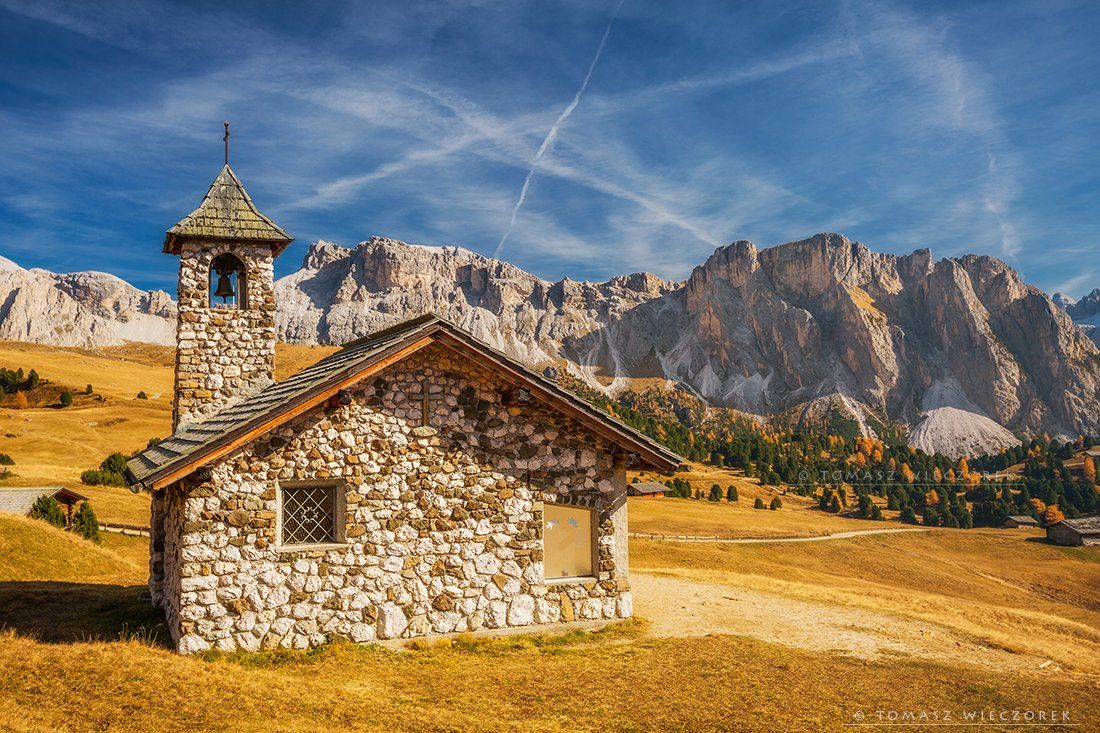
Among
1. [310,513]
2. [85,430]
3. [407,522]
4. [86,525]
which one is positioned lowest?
[86,525]

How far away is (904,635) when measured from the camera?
816 inches

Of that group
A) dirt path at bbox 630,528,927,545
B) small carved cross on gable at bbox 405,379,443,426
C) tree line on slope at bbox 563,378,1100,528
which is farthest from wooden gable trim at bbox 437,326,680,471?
tree line on slope at bbox 563,378,1100,528

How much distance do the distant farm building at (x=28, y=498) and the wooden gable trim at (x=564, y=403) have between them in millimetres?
25099

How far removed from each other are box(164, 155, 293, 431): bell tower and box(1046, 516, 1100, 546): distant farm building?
330 feet

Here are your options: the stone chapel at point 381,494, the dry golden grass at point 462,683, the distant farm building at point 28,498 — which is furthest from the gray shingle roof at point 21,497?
the stone chapel at point 381,494

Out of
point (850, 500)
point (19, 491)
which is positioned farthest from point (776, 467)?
point (19, 491)

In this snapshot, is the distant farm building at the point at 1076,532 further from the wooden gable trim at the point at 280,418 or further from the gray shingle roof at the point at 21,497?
the wooden gable trim at the point at 280,418

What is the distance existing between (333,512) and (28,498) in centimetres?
2648

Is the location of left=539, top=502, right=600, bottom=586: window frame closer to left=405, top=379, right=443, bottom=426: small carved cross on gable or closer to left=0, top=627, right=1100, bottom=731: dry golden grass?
left=0, top=627, right=1100, bottom=731: dry golden grass

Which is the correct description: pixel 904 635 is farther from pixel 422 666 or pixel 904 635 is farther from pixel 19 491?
pixel 19 491

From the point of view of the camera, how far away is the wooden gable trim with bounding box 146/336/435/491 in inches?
552

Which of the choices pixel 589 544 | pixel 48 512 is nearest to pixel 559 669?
pixel 589 544

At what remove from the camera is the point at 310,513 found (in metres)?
15.5

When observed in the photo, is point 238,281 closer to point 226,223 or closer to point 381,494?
point 226,223
